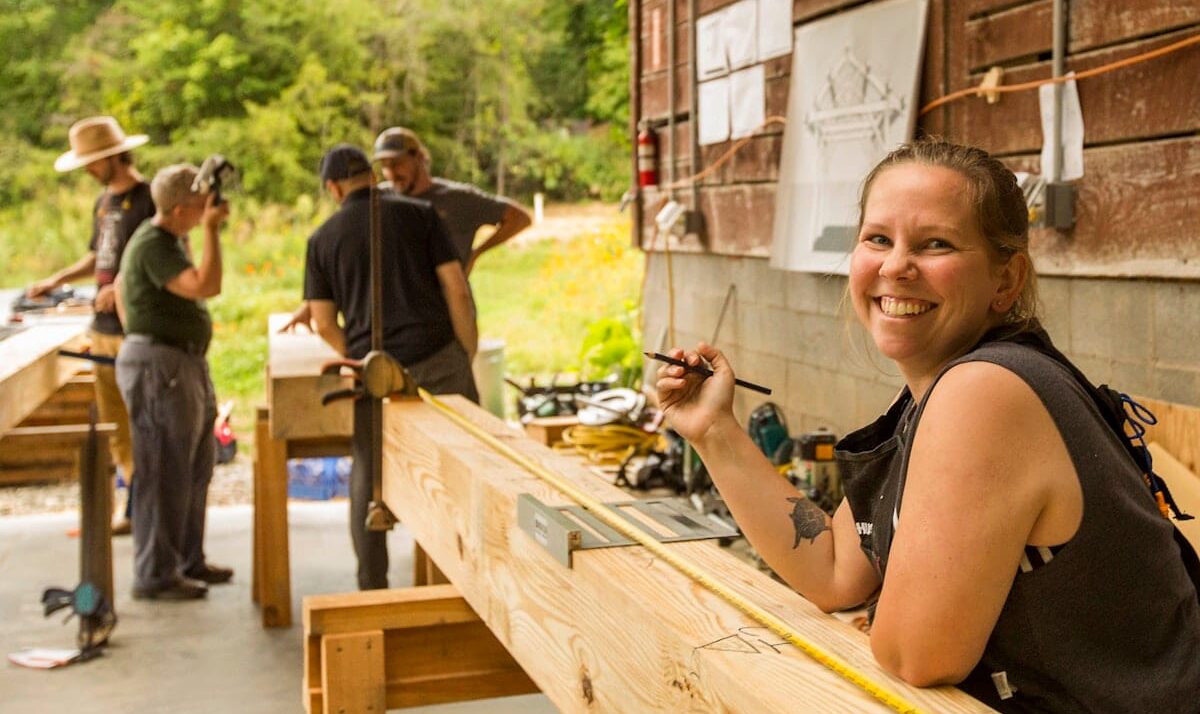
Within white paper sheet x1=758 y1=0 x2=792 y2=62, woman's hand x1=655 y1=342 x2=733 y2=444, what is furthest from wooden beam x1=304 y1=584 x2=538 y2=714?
white paper sheet x1=758 y1=0 x2=792 y2=62

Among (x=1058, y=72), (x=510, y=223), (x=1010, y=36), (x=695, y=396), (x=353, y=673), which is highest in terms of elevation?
(x=1010, y=36)

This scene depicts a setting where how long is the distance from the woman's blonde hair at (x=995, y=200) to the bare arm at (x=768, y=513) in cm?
37

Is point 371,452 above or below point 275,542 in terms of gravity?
above

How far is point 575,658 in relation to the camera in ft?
6.14

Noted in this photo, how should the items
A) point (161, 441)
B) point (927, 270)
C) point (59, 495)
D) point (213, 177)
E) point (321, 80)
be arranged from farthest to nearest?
point (321, 80) → point (59, 495) → point (161, 441) → point (213, 177) → point (927, 270)

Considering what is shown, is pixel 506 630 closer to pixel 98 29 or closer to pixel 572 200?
pixel 572 200

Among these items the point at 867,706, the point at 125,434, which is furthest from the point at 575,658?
the point at 125,434

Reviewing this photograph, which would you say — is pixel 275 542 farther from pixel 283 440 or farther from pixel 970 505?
pixel 970 505

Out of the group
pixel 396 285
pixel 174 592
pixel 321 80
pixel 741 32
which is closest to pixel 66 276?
pixel 174 592

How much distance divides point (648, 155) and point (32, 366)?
123 inches

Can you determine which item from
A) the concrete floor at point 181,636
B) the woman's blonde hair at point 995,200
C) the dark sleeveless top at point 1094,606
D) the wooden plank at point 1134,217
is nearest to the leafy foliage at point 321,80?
the concrete floor at point 181,636

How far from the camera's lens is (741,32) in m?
5.61

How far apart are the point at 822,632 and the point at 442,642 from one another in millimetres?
1281

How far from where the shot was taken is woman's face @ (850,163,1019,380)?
1349mm
